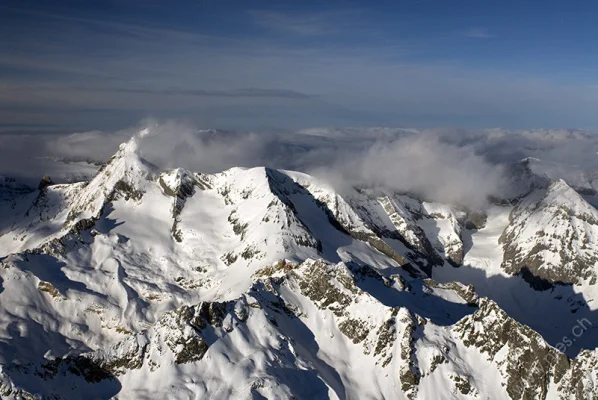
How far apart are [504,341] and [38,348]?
152 metres

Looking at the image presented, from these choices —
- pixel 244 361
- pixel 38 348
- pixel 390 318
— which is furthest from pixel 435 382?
pixel 38 348

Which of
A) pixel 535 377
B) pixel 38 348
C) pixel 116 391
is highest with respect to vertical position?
pixel 535 377

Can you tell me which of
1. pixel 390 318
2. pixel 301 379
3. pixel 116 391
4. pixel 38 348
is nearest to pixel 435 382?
pixel 390 318

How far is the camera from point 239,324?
152875 millimetres

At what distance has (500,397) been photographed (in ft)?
468

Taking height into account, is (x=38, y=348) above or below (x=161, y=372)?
below

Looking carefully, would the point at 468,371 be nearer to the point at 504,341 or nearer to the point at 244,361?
the point at 504,341

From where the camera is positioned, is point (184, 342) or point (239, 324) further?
point (239, 324)

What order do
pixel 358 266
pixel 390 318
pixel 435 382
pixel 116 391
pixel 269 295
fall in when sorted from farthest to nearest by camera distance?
pixel 358 266 → pixel 269 295 → pixel 390 318 → pixel 435 382 → pixel 116 391

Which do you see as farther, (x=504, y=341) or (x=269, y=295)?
(x=269, y=295)

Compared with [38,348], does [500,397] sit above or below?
above

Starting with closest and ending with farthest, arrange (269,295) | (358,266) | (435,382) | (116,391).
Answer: (116,391)
(435,382)
(269,295)
(358,266)

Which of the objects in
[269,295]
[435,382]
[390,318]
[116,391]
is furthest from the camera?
[269,295]

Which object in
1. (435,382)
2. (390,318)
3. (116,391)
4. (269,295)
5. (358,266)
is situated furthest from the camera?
(358,266)
